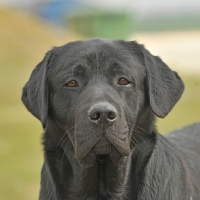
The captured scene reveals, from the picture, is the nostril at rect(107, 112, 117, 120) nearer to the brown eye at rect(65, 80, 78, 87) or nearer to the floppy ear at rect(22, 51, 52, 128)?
the brown eye at rect(65, 80, 78, 87)

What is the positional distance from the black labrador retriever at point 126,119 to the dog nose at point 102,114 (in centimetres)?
26

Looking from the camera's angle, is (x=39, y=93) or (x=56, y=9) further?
(x=56, y=9)

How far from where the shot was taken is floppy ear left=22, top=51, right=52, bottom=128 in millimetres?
5191

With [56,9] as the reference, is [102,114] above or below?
below

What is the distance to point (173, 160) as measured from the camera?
17.5 feet

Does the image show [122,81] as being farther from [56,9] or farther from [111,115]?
[56,9]

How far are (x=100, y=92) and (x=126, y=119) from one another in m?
0.28

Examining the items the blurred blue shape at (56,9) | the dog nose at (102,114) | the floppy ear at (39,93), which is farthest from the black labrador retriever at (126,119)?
the blurred blue shape at (56,9)

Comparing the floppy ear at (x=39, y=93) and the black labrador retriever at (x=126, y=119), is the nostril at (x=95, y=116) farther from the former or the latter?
the floppy ear at (x=39, y=93)

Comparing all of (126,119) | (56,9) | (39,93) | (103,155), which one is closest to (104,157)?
(103,155)

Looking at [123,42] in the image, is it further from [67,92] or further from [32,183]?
[32,183]

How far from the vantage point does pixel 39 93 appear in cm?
525

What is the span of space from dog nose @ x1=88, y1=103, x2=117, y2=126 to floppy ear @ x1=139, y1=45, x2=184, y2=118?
57cm

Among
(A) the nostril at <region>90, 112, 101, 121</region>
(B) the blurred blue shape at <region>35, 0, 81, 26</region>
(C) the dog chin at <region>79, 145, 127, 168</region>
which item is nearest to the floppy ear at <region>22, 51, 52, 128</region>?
(C) the dog chin at <region>79, 145, 127, 168</region>
